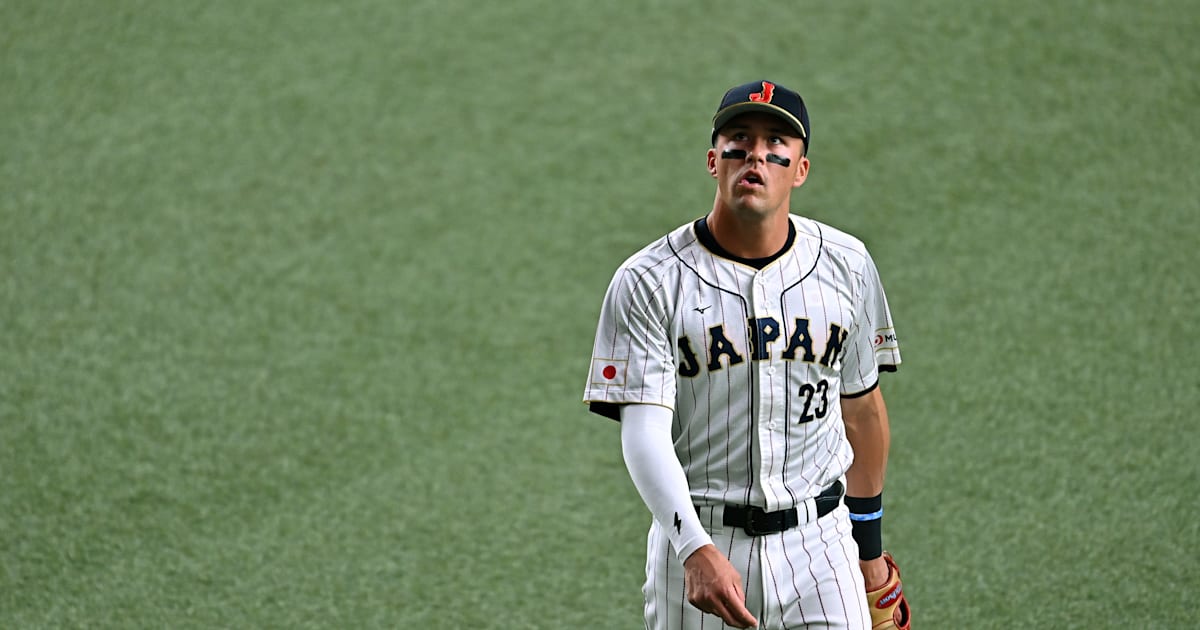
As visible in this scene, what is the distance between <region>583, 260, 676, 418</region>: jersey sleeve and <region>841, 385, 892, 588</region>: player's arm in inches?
18.7

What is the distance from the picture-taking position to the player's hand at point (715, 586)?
2.24 meters

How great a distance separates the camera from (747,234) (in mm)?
2525

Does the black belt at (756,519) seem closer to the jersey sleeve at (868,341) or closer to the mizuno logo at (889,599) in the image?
the jersey sleeve at (868,341)

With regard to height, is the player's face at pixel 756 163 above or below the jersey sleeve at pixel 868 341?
above

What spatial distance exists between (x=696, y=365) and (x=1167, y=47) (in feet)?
17.7

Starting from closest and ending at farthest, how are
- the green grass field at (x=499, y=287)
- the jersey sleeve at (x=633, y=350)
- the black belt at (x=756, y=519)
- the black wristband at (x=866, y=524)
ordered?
1. the jersey sleeve at (x=633, y=350)
2. the black belt at (x=756, y=519)
3. the black wristband at (x=866, y=524)
4. the green grass field at (x=499, y=287)

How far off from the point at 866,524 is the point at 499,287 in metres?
3.31

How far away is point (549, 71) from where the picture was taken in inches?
282

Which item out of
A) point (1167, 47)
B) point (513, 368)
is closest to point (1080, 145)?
point (1167, 47)

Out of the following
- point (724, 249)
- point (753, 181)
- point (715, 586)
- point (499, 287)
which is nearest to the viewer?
point (715, 586)

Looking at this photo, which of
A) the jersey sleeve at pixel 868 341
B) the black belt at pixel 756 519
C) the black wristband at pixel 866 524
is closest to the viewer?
the black belt at pixel 756 519

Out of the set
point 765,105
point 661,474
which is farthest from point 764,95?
point 661,474

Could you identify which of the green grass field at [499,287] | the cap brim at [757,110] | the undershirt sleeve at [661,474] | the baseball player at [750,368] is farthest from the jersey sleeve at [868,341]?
the green grass field at [499,287]

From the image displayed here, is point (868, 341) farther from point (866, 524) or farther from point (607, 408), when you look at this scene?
point (607, 408)
